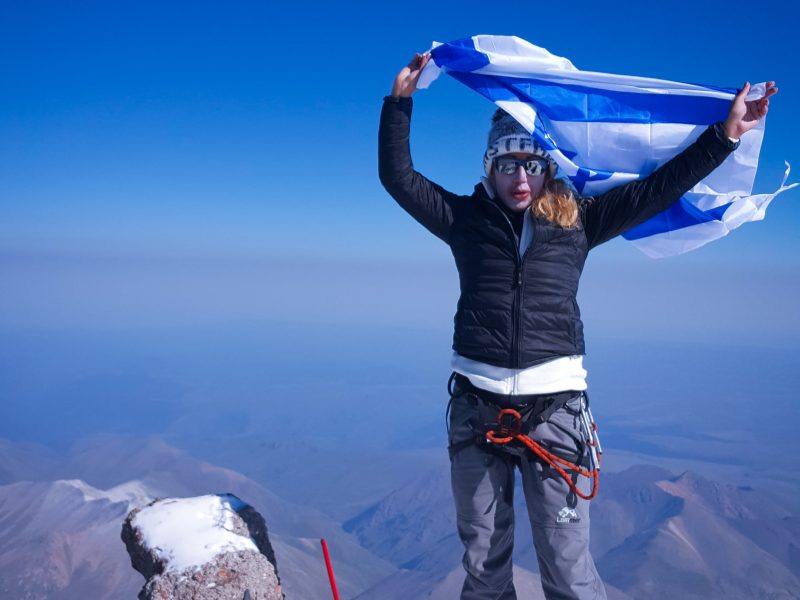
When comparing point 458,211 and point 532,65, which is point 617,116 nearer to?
point 532,65

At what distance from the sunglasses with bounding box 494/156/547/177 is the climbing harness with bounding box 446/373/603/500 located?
1.59 meters

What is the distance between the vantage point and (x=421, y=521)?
189 metres

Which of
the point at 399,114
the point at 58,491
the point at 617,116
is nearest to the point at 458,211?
the point at 399,114

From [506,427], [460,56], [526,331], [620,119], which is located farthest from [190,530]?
[620,119]

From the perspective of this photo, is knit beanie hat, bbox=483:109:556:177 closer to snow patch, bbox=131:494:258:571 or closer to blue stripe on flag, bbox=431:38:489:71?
blue stripe on flag, bbox=431:38:489:71

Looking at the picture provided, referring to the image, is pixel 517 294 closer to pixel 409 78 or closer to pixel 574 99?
pixel 409 78

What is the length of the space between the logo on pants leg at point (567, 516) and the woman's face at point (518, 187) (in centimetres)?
207

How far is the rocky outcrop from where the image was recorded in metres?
3.79

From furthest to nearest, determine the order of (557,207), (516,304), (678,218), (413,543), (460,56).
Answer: (413,543) → (678,218) → (460,56) → (557,207) → (516,304)

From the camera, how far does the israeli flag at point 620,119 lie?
4355mm

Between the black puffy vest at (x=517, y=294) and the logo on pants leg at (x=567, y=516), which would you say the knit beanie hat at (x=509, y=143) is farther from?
the logo on pants leg at (x=567, y=516)

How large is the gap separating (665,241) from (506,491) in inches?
104

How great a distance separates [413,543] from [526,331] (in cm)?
19004

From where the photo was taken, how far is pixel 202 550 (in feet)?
13.1
